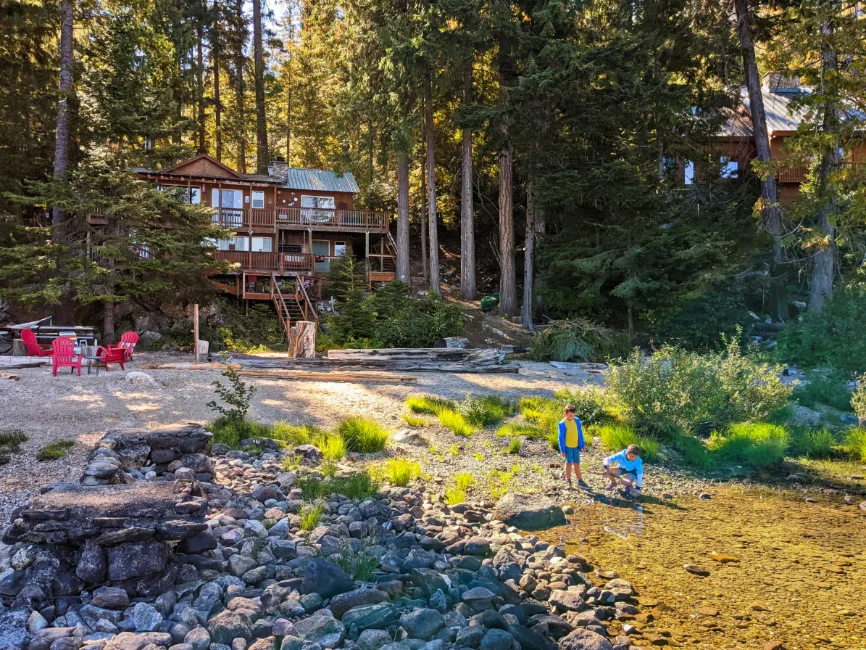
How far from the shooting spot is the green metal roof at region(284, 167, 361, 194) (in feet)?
104

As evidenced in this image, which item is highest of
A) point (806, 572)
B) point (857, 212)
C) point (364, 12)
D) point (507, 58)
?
point (364, 12)

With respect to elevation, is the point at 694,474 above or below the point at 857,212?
below

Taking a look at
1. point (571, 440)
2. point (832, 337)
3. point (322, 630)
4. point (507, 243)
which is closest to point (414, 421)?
point (571, 440)

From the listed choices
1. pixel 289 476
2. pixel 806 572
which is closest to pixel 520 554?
pixel 806 572

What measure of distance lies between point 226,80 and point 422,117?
58.6ft

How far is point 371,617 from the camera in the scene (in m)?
4.66

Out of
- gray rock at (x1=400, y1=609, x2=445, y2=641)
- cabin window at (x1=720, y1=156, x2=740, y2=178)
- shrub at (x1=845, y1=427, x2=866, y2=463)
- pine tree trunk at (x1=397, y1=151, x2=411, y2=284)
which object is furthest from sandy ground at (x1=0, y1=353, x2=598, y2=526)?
cabin window at (x1=720, y1=156, x2=740, y2=178)

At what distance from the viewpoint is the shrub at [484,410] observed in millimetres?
11508

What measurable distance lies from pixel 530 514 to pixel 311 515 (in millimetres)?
2463

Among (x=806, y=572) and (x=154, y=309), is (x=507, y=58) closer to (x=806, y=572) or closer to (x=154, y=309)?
(x=154, y=309)

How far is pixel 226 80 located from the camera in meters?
38.0

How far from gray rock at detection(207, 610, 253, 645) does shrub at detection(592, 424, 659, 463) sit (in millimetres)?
6956

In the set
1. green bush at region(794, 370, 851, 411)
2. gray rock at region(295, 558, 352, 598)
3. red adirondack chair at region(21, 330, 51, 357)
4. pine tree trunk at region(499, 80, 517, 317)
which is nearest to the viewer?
gray rock at region(295, 558, 352, 598)

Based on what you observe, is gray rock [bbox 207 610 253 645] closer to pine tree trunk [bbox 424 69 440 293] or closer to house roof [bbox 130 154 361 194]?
pine tree trunk [bbox 424 69 440 293]
